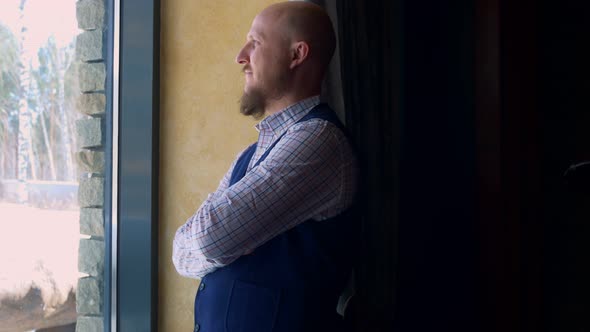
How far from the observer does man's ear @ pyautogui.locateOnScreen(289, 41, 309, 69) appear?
1381mm

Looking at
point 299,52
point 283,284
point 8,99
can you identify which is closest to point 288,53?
point 299,52

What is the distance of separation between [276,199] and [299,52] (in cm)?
38

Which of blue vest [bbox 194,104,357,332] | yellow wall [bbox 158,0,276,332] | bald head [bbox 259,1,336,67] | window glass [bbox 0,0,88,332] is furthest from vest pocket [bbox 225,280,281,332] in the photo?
window glass [bbox 0,0,88,332]

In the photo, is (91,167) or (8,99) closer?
(8,99)

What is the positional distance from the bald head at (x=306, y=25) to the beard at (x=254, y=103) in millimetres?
146

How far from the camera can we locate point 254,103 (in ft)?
4.69

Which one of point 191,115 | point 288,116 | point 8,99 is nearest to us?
point 288,116

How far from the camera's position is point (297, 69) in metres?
1.39

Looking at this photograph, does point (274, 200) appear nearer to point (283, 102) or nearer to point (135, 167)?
point (283, 102)

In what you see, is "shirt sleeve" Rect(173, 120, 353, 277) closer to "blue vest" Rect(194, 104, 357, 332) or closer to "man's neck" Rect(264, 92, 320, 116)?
"blue vest" Rect(194, 104, 357, 332)

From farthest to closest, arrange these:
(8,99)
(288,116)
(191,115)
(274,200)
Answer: (191,115)
(8,99)
(288,116)
(274,200)

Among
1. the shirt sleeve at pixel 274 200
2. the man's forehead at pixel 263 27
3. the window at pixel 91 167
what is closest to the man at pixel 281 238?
the shirt sleeve at pixel 274 200

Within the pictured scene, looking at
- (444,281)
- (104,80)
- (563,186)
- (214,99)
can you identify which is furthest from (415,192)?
(104,80)

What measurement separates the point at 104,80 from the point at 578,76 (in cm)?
144
